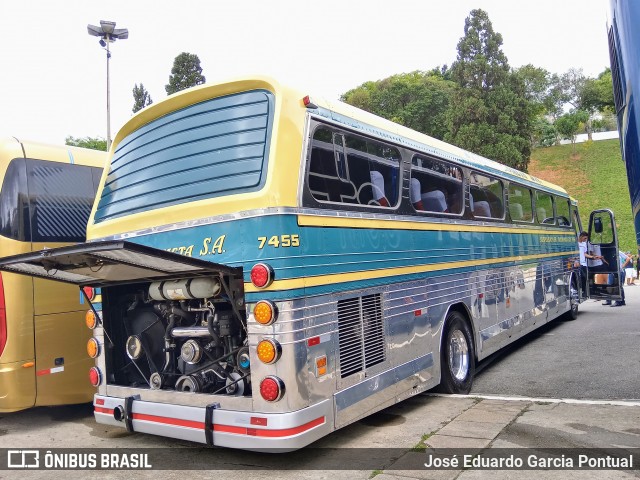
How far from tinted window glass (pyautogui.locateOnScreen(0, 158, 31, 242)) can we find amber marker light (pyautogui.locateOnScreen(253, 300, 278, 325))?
11.3 ft

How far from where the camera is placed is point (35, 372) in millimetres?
6000

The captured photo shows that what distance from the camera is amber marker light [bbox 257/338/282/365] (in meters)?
4.09

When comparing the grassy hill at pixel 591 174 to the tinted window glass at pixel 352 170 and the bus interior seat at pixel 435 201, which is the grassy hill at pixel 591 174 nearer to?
the bus interior seat at pixel 435 201

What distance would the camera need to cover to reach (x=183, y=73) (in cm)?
4162

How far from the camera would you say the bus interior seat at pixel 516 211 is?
9.17 m

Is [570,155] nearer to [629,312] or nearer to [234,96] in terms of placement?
[629,312]

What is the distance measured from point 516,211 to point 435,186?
3421mm

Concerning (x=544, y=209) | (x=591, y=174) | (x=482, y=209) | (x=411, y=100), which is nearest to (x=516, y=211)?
(x=482, y=209)

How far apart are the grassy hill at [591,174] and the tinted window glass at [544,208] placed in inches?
1258

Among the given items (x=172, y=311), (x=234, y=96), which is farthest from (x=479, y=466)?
(x=234, y=96)

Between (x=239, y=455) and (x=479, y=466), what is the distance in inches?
77.3

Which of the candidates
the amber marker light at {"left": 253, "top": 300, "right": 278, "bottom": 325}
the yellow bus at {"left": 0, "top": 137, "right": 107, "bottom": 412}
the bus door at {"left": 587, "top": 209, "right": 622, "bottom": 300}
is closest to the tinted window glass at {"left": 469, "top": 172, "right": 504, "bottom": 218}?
the amber marker light at {"left": 253, "top": 300, "right": 278, "bottom": 325}

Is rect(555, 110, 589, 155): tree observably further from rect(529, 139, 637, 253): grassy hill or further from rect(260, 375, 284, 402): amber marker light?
rect(260, 375, 284, 402): amber marker light

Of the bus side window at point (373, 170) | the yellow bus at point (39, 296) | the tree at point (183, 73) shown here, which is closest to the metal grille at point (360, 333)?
the bus side window at point (373, 170)
